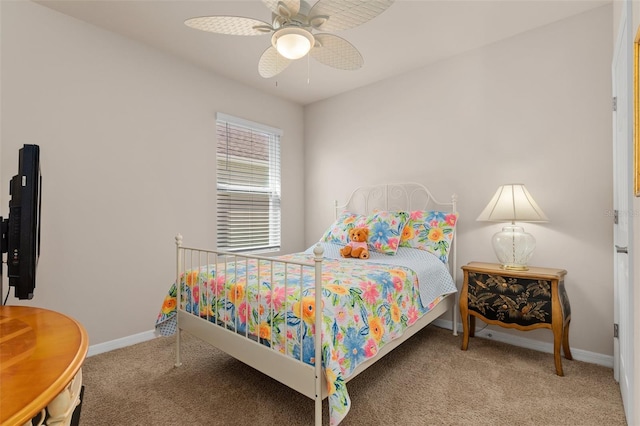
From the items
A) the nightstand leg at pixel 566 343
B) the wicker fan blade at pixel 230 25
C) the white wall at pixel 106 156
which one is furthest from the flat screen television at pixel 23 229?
the nightstand leg at pixel 566 343

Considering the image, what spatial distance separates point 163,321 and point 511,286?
2539mm

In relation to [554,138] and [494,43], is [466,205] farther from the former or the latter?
[494,43]

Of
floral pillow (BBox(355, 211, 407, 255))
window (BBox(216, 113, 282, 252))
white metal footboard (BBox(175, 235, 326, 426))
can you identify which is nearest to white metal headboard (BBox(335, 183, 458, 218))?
floral pillow (BBox(355, 211, 407, 255))


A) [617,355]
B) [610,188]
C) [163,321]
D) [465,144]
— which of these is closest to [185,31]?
[163,321]

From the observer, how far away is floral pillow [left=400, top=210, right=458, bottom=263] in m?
2.80

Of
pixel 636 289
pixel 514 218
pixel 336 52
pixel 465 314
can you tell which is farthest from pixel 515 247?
pixel 336 52

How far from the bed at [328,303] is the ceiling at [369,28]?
1411 millimetres

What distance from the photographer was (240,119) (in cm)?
353

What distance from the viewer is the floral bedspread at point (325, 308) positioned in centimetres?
150

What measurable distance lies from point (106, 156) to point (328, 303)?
88.8 inches

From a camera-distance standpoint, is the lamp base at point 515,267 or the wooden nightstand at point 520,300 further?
the lamp base at point 515,267

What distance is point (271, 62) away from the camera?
211cm

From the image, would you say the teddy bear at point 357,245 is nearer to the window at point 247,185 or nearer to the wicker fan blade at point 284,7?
the window at point 247,185

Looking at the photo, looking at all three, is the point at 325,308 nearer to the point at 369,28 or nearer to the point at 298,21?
the point at 298,21
